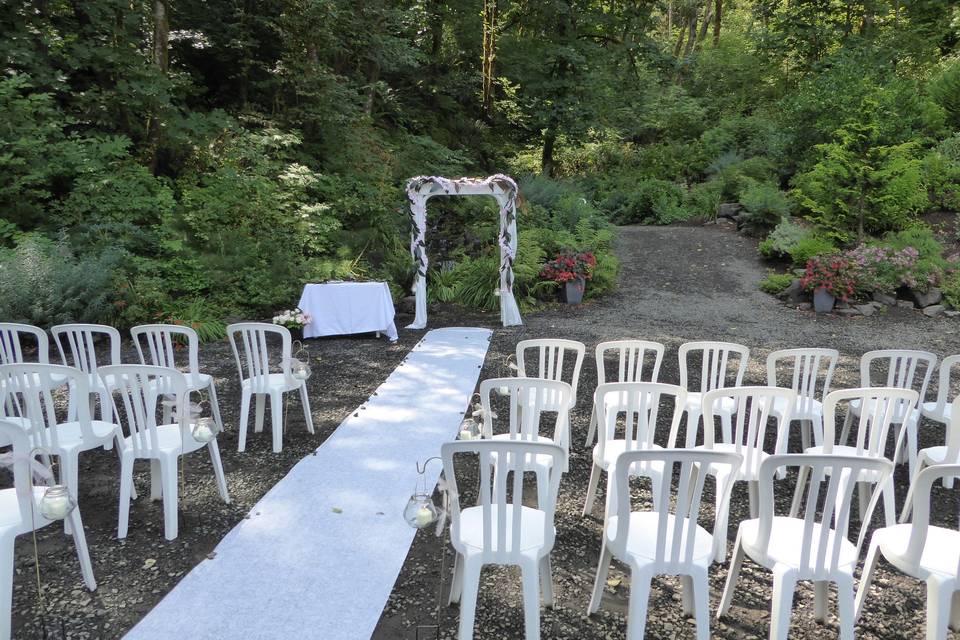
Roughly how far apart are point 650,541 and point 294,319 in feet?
19.8

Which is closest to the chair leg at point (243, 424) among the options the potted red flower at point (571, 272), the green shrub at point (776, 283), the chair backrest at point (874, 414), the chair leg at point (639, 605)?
the chair leg at point (639, 605)

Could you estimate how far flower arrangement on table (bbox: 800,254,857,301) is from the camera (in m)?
8.68

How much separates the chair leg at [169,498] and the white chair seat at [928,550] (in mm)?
3056

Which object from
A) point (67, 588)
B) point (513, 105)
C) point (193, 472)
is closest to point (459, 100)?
point (513, 105)

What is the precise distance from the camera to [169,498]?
294cm

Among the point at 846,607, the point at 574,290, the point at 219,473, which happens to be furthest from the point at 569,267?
the point at 846,607

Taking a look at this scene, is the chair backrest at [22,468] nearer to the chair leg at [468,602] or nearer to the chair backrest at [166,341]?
the chair backrest at [166,341]

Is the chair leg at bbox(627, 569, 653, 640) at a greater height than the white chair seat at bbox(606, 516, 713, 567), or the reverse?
the white chair seat at bbox(606, 516, 713, 567)

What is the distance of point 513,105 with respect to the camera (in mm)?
16422

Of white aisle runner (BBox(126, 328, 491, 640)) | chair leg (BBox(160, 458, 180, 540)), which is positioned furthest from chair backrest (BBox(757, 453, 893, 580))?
chair leg (BBox(160, 458, 180, 540))

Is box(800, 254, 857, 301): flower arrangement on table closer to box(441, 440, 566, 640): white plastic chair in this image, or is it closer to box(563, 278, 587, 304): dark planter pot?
box(563, 278, 587, 304): dark planter pot

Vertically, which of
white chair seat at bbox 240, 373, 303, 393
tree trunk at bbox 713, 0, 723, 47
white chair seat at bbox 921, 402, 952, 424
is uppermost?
tree trunk at bbox 713, 0, 723, 47

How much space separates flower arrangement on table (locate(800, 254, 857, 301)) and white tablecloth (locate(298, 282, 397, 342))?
20.4ft

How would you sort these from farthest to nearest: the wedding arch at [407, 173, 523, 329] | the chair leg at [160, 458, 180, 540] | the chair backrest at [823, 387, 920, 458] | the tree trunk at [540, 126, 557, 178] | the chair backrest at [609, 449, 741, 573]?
the tree trunk at [540, 126, 557, 178]
the wedding arch at [407, 173, 523, 329]
the chair leg at [160, 458, 180, 540]
the chair backrest at [823, 387, 920, 458]
the chair backrest at [609, 449, 741, 573]
